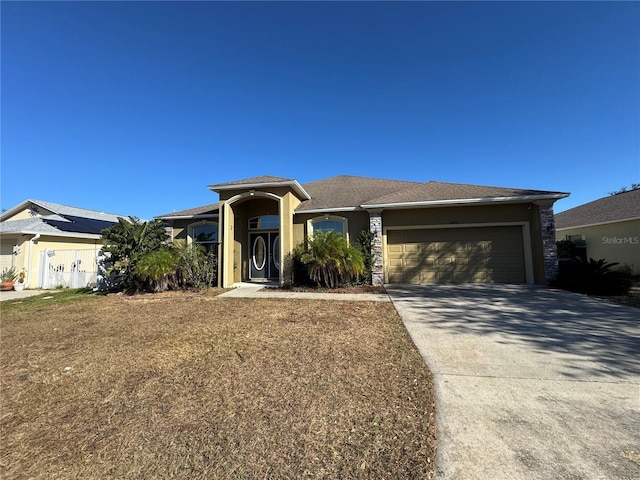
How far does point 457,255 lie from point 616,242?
29.7 feet

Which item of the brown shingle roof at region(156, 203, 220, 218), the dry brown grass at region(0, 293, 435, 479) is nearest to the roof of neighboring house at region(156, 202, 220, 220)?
the brown shingle roof at region(156, 203, 220, 218)

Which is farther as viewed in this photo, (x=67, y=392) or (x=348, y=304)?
(x=348, y=304)

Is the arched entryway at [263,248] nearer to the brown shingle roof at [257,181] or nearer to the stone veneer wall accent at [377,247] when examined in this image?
the brown shingle roof at [257,181]

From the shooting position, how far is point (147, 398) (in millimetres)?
3012

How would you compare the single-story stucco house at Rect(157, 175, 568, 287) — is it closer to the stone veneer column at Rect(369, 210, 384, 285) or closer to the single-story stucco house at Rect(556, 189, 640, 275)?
the stone veneer column at Rect(369, 210, 384, 285)

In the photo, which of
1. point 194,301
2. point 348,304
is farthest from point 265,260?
point 348,304

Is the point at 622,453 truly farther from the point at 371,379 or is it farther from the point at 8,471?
the point at 8,471

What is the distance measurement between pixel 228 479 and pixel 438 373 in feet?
8.39

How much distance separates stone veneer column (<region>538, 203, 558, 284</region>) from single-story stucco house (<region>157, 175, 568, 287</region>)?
29 mm

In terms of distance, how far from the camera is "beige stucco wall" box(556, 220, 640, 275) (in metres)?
12.8

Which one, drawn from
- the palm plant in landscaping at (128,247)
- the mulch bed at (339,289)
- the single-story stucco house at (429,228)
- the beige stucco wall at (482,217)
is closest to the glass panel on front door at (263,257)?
the single-story stucco house at (429,228)

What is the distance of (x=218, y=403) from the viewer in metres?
2.86

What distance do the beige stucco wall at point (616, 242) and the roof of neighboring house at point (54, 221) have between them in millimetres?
Answer: 27281

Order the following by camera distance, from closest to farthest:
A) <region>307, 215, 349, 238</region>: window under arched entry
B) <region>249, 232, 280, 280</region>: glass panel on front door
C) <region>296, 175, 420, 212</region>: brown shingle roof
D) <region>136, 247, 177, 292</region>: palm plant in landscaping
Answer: <region>136, 247, 177, 292</region>: palm plant in landscaping, <region>307, 215, 349, 238</region>: window under arched entry, <region>296, 175, 420, 212</region>: brown shingle roof, <region>249, 232, 280, 280</region>: glass panel on front door
